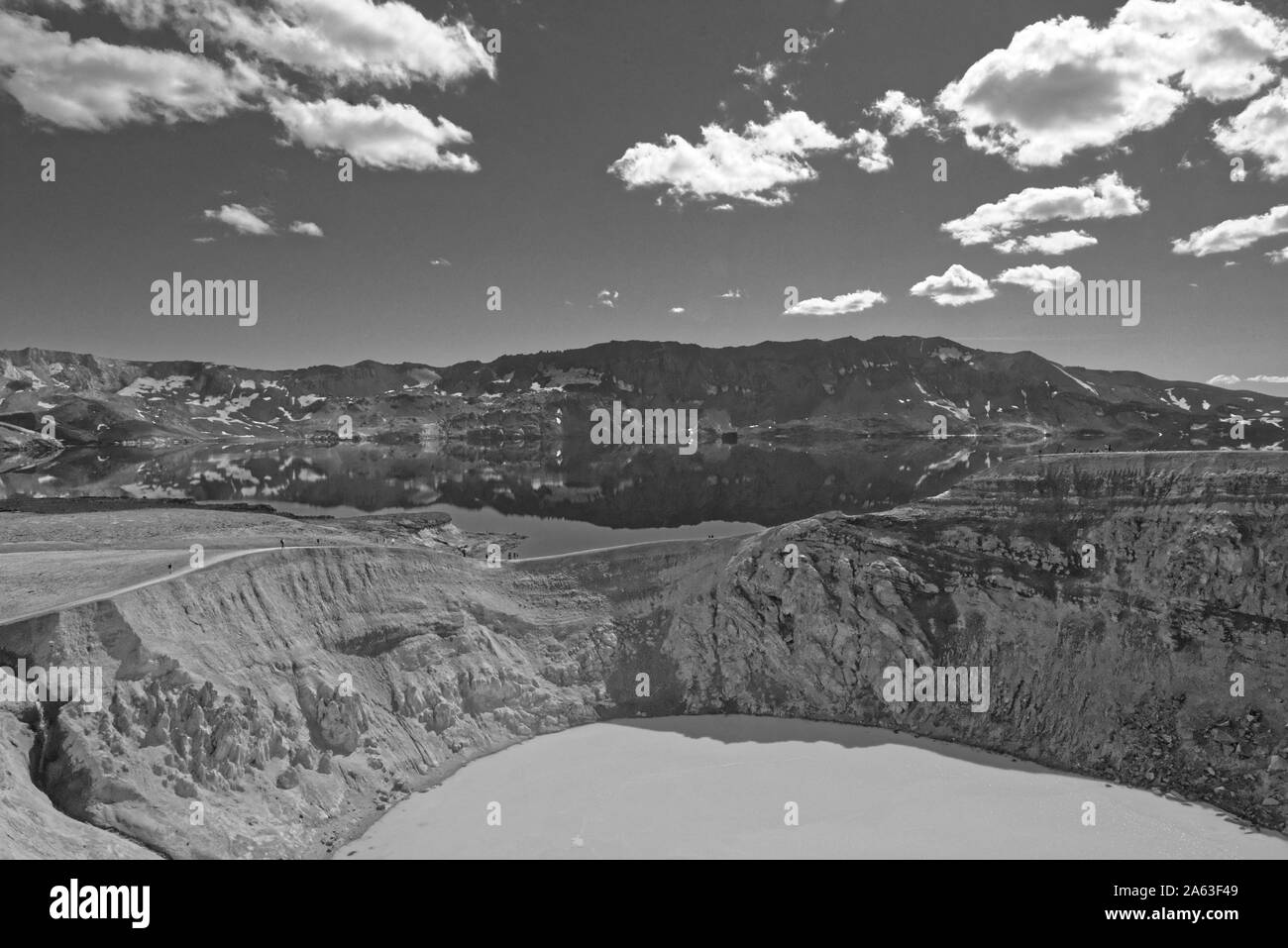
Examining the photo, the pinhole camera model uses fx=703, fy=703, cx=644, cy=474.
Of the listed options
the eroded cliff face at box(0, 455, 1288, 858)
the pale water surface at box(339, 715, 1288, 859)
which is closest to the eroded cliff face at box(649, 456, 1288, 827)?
the eroded cliff face at box(0, 455, 1288, 858)

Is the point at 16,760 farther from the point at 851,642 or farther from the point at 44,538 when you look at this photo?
the point at 44,538

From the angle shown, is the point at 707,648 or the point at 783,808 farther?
the point at 707,648

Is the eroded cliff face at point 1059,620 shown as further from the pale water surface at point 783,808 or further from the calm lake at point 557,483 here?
the calm lake at point 557,483

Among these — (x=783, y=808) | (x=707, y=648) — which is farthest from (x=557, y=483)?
(x=783, y=808)

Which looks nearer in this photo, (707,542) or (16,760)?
(16,760)

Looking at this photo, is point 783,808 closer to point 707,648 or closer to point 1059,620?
point 707,648

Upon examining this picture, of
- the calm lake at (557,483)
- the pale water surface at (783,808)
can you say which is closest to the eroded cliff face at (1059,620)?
the pale water surface at (783,808)

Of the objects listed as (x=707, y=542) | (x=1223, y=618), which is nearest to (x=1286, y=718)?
(x=1223, y=618)
